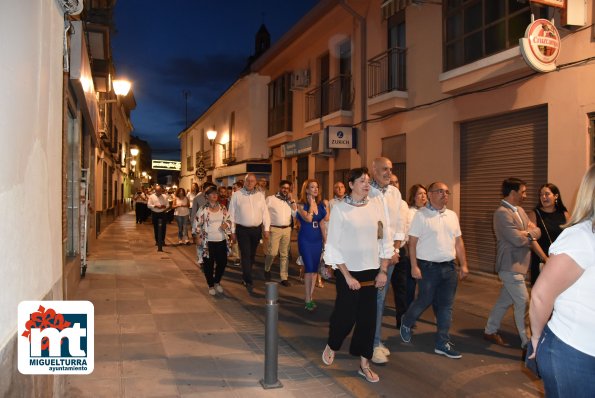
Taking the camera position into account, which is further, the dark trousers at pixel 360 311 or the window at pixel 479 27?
the window at pixel 479 27

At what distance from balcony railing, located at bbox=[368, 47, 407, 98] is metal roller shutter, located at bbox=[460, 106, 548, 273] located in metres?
2.91

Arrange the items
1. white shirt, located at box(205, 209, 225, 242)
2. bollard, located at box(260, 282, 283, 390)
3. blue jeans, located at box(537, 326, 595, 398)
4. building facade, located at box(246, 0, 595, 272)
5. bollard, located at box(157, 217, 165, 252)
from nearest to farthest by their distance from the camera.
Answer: blue jeans, located at box(537, 326, 595, 398)
bollard, located at box(260, 282, 283, 390)
white shirt, located at box(205, 209, 225, 242)
building facade, located at box(246, 0, 595, 272)
bollard, located at box(157, 217, 165, 252)

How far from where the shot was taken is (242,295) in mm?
8375

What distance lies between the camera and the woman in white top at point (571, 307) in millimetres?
2244

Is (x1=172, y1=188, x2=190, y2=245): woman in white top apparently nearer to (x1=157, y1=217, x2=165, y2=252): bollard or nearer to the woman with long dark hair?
(x1=157, y1=217, x2=165, y2=252): bollard

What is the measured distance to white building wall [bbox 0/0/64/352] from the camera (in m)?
2.57

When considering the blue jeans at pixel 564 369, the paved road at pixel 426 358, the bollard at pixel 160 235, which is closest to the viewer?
the blue jeans at pixel 564 369

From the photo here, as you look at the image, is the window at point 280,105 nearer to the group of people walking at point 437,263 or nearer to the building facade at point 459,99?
the building facade at point 459,99

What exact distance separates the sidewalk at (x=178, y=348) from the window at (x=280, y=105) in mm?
13797

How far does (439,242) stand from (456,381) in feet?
4.59

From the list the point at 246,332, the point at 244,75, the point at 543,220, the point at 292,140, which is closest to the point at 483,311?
the point at 543,220

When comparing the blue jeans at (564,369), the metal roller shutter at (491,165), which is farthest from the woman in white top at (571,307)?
the metal roller shutter at (491,165)

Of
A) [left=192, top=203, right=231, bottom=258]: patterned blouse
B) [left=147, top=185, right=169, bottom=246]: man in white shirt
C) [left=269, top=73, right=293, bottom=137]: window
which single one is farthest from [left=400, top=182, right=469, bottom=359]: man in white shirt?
[left=269, top=73, right=293, bottom=137]: window

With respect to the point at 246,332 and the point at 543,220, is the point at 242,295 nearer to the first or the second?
the point at 246,332
